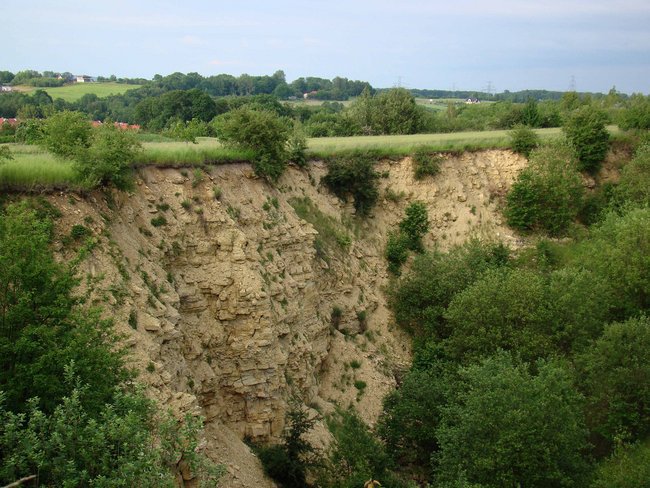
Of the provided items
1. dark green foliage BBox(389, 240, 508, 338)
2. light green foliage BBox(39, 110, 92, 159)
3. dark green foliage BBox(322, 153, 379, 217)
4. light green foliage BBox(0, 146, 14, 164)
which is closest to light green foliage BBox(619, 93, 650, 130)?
dark green foliage BBox(389, 240, 508, 338)

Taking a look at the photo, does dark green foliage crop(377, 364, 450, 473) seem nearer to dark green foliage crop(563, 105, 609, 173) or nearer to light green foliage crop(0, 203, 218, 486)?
light green foliage crop(0, 203, 218, 486)

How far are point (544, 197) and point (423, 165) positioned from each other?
19.2 feet

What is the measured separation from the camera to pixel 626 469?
1446cm

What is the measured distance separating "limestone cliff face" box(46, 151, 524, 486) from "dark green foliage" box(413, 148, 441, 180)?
4872 millimetres

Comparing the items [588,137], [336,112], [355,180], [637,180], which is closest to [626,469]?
[355,180]

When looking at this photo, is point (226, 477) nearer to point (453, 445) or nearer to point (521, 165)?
point (453, 445)

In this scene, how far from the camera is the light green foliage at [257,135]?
20047 mm

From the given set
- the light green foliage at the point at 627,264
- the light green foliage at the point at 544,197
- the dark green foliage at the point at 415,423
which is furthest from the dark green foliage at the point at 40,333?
the light green foliage at the point at 544,197

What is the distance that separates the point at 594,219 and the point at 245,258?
19824 millimetres

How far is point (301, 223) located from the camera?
68.4 ft

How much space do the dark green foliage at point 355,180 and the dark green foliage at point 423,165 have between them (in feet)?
7.39

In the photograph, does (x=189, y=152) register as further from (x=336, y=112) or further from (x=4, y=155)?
(x=336, y=112)

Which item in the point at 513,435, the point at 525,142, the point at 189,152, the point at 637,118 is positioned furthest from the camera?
the point at 637,118

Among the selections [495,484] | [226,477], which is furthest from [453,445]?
[226,477]
